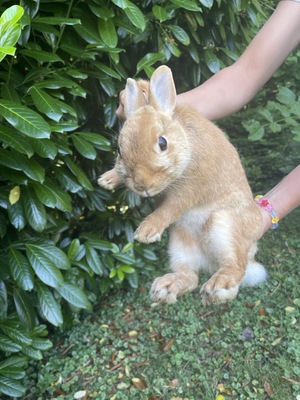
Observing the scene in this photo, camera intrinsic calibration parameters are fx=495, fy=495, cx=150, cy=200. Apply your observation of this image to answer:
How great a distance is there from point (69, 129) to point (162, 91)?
2.42ft

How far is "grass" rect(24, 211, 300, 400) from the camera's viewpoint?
2938mm

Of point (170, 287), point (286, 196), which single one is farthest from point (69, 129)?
point (286, 196)

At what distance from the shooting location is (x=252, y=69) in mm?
2088

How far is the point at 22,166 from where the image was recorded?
2.06 m

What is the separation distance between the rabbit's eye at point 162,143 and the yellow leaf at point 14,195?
3.32 ft

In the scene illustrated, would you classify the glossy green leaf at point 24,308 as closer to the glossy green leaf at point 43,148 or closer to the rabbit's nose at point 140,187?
the glossy green leaf at point 43,148

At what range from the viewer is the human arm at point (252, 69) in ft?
6.51

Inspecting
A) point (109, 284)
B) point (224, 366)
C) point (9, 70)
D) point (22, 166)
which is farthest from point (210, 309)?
point (9, 70)

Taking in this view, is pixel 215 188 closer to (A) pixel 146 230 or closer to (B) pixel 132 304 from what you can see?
(A) pixel 146 230

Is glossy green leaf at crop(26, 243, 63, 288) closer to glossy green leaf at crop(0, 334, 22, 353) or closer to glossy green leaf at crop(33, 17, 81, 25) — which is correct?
glossy green leaf at crop(0, 334, 22, 353)

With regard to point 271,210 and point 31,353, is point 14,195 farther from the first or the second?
point 271,210

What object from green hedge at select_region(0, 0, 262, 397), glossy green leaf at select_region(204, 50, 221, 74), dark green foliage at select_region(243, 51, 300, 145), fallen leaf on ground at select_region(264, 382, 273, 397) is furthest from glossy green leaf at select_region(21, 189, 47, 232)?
fallen leaf on ground at select_region(264, 382, 273, 397)

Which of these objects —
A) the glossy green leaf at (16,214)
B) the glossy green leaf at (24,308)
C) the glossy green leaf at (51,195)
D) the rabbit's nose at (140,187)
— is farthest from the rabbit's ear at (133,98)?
the glossy green leaf at (24,308)

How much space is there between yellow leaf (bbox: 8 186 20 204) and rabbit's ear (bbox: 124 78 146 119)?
2.86 feet
